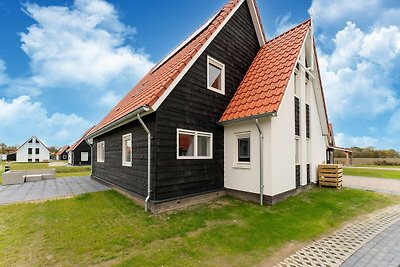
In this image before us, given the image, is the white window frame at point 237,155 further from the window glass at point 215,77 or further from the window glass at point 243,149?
the window glass at point 215,77

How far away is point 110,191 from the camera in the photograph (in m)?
9.85

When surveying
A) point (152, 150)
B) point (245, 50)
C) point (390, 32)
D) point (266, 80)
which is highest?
point (390, 32)

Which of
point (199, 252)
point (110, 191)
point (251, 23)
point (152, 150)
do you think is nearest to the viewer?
point (199, 252)

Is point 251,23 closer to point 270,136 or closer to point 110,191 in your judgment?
point 270,136

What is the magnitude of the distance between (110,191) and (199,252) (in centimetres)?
711

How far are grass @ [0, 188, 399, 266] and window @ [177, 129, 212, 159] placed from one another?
1.85m

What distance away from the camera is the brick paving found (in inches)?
151

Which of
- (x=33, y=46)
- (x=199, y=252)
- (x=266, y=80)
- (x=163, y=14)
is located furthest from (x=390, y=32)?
(x=33, y=46)

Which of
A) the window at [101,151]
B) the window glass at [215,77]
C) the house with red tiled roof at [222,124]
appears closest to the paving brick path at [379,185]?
the house with red tiled roof at [222,124]

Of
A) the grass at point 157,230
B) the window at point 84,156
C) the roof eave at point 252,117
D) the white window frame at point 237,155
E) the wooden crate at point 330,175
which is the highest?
the roof eave at point 252,117

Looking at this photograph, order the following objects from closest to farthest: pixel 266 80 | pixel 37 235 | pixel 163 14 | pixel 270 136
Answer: pixel 37 235 → pixel 270 136 → pixel 266 80 → pixel 163 14

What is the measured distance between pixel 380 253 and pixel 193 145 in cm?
564

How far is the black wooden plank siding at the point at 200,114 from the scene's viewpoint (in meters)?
6.78

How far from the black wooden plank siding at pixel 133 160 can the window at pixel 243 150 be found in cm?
354
